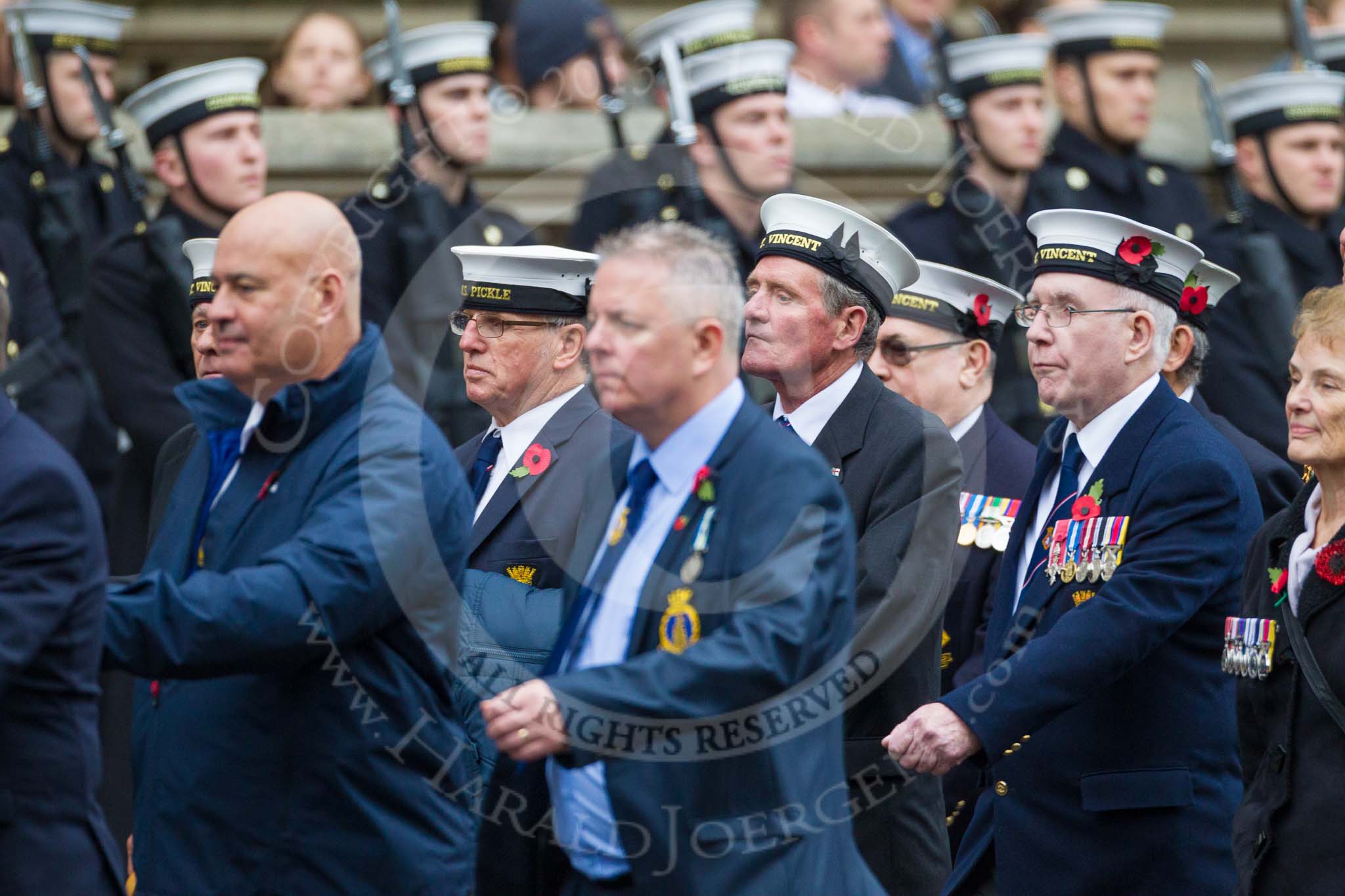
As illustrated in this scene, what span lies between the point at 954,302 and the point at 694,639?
10.1 ft

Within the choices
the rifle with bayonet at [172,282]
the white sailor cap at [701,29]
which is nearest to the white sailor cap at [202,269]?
the rifle with bayonet at [172,282]

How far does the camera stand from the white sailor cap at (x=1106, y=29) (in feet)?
32.0

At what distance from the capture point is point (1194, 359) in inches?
240

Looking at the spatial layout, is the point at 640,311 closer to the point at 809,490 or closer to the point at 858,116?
the point at 809,490

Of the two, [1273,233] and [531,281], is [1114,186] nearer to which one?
[1273,233]

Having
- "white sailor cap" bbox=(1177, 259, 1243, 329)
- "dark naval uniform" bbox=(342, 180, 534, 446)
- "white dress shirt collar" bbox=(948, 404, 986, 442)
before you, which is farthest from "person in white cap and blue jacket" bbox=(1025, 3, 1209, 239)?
"white sailor cap" bbox=(1177, 259, 1243, 329)

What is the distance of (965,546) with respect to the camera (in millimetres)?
6500

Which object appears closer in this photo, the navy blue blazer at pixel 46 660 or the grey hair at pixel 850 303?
the navy blue blazer at pixel 46 660

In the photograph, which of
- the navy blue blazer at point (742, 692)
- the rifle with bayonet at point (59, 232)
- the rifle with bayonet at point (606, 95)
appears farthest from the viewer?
the rifle with bayonet at point (606, 95)

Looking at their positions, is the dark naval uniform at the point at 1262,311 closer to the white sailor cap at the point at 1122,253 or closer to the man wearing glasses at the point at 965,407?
the man wearing glasses at the point at 965,407

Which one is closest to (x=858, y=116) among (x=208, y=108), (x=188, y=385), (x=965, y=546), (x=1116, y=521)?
(x=208, y=108)

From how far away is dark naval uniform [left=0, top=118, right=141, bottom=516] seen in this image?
854 cm

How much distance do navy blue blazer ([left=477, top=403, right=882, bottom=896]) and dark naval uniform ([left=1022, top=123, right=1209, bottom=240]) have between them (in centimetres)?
540

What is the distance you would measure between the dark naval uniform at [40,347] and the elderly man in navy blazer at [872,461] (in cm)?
308
